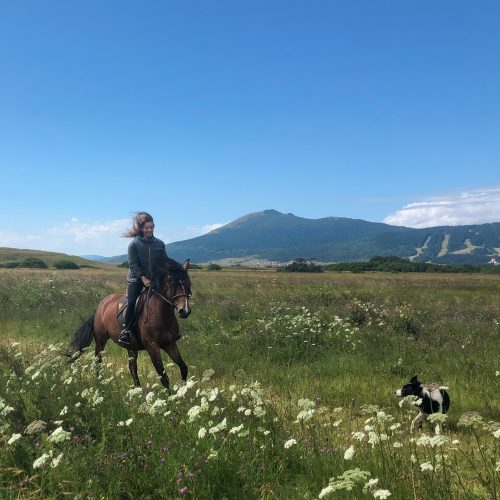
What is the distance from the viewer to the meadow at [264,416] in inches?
140

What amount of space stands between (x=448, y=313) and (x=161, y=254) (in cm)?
1350

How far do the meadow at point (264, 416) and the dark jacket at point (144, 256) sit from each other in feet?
6.76

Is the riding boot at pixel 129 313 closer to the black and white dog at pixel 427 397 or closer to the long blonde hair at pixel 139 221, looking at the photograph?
the long blonde hair at pixel 139 221

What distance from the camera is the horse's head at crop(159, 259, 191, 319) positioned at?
8078 millimetres

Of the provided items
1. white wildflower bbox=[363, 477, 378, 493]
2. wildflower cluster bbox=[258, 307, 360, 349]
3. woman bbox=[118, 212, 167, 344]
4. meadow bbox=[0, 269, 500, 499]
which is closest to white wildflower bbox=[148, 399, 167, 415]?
meadow bbox=[0, 269, 500, 499]

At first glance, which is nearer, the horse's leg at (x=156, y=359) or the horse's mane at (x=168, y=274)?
the horse's leg at (x=156, y=359)

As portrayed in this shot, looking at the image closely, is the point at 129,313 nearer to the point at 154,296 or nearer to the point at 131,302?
the point at 131,302

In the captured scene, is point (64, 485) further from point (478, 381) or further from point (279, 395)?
Answer: point (478, 381)

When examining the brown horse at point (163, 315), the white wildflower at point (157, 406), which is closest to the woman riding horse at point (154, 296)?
the brown horse at point (163, 315)

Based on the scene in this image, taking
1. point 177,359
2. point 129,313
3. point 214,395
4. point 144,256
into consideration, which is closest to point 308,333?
point 177,359

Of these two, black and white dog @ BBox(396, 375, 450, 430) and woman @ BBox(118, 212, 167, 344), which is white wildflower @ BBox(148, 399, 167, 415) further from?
woman @ BBox(118, 212, 167, 344)

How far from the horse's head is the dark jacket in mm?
255

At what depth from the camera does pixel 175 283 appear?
827 cm

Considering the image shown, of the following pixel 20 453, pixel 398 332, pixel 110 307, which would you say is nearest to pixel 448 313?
pixel 398 332
